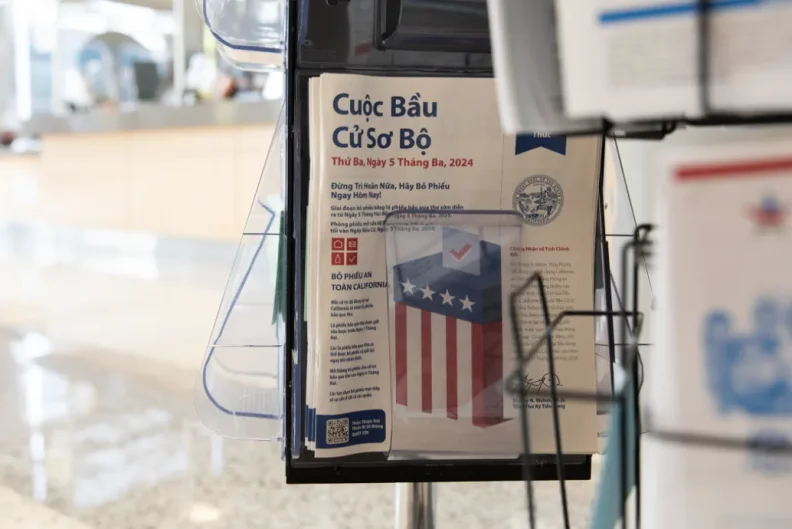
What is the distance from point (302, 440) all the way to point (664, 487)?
0.19 meters

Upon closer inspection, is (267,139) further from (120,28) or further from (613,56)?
(120,28)

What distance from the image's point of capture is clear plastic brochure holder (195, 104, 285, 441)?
0.38 m

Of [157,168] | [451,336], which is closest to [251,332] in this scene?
[451,336]

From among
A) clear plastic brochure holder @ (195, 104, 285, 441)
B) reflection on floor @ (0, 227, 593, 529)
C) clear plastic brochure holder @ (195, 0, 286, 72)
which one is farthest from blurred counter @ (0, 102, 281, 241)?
clear plastic brochure holder @ (195, 104, 285, 441)

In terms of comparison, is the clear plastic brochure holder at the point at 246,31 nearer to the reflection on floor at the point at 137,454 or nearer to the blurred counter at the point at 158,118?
the reflection on floor at the point at 137,454

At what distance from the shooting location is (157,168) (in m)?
2.65

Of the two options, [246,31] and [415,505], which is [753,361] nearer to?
[415,505]

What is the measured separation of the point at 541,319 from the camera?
0.33 metres

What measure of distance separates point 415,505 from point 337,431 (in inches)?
3.8

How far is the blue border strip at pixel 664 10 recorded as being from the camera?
16cm

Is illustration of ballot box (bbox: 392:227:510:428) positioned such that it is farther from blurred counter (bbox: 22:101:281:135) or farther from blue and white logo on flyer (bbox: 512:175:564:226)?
blurred counter (bbox: 22:101:281:135)

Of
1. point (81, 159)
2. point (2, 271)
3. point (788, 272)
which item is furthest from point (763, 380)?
point (81, 159)

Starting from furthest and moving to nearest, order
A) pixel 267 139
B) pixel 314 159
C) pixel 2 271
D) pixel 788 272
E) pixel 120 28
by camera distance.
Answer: pixel 120 28 → pixel 2 271 → pixel 267 139 → pixel 314 159 → pixel 788 272

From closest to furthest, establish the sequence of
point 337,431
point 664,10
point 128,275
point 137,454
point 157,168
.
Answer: point 664,10, point 337,431, point 137,454, point 128,275, point 157,168
